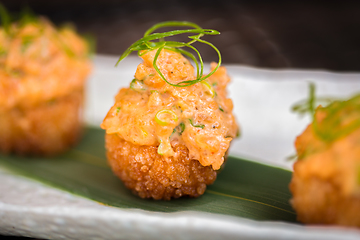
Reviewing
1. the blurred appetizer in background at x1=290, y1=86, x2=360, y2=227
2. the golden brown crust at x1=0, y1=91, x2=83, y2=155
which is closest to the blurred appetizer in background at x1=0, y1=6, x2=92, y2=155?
the golden brown crust at x1=0, y1=91, x2=83, y2=155

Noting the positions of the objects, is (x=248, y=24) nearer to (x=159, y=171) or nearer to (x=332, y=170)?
(x=159, y=171)

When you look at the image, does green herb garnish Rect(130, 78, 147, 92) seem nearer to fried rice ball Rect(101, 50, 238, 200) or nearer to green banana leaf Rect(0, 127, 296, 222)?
fried rice ball Rect(101, 50, 238, 200)

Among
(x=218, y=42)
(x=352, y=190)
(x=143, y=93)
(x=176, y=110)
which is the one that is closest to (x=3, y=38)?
(x=143, y=93)

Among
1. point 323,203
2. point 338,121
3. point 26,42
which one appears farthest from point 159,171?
point 26,42

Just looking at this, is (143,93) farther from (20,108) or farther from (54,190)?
(20,108)

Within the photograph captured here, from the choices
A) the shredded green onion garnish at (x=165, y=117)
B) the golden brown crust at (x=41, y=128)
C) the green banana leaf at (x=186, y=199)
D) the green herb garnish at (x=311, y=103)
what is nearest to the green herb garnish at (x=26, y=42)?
the golden brown crust at (x=41, y=128)

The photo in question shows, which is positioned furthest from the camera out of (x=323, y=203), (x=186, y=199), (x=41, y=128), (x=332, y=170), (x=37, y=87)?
(x=41, y=128)
